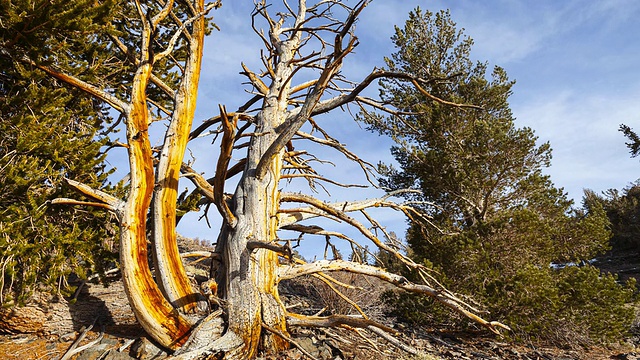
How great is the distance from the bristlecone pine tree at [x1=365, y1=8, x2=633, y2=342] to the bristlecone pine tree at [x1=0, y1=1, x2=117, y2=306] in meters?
4.76

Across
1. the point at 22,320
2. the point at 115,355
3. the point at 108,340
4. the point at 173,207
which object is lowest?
the point at 115,355

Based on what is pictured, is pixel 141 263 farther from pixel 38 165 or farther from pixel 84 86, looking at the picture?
pixel 84 86

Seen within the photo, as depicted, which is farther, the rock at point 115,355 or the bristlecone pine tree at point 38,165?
the rock at point 115,355

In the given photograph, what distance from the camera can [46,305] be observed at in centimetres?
488

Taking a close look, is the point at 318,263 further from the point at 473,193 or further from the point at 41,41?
the point at 473,193

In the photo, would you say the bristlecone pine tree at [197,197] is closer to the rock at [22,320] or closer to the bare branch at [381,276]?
the bare branch at [381,276]

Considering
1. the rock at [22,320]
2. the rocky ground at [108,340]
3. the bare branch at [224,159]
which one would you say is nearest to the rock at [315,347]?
the rocky ground at [108,340]

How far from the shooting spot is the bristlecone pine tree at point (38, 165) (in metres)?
4.03

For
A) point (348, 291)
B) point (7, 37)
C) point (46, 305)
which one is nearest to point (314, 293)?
point (348, 291)

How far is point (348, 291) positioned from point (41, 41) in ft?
22.1

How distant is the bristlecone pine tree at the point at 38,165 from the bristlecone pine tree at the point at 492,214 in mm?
4755

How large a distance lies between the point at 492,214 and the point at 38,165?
Result: 814 cm

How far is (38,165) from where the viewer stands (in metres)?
4.39

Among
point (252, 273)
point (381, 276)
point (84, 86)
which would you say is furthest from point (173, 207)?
point (381, 276)
